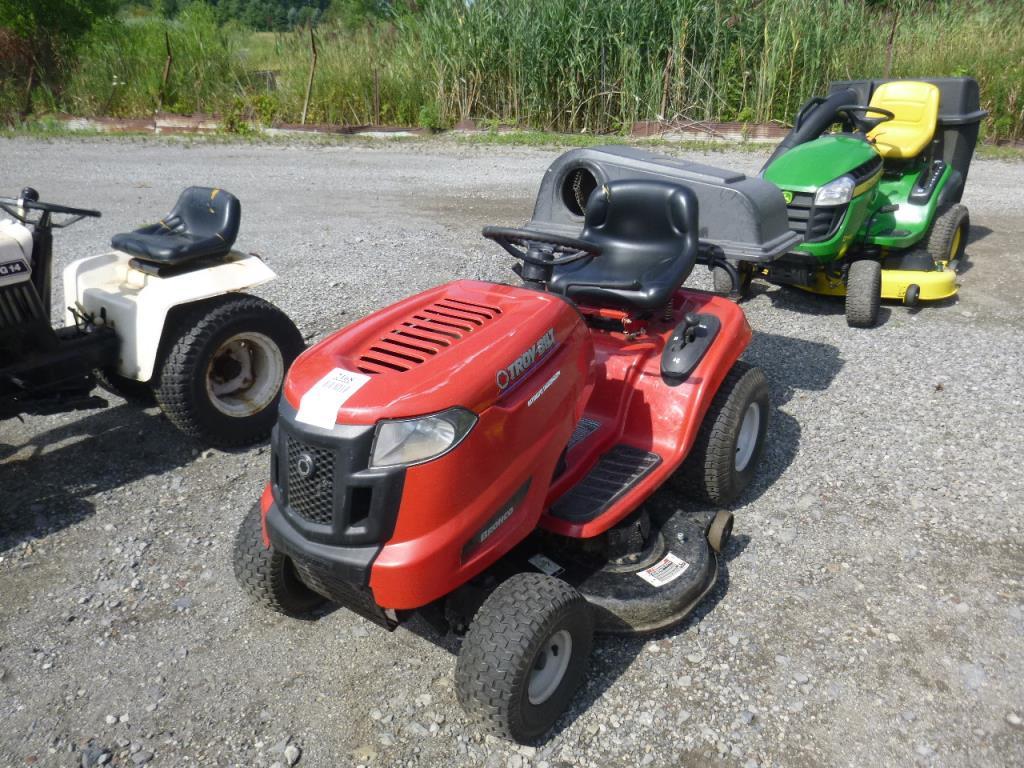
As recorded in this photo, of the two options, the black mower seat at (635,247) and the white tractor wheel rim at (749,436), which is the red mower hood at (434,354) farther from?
the white tractor wheel rim at (749,436)

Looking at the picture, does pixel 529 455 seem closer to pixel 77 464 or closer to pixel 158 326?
pixel 158 326

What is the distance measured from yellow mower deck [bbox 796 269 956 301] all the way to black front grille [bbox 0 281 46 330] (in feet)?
15.1

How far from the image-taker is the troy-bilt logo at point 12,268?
3439 millimetres

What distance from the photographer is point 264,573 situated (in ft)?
8.41

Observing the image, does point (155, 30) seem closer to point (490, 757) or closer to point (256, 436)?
point (256, 436)

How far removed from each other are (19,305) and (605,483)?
8.56 ft

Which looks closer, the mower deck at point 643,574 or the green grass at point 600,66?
Answer: the mower deck at point 643,574

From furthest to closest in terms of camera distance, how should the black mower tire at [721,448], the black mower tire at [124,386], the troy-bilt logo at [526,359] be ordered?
1. the black mower tire at [124,386]
2. the black mower tire at [721,448]
3. the troy-bilt logo at [526,359]

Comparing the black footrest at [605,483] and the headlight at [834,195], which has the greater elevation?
the headlight at [834,195]

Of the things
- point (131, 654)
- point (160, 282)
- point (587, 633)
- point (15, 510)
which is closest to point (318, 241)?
point (160, 282)

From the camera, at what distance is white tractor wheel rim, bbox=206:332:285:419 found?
3.97 metres

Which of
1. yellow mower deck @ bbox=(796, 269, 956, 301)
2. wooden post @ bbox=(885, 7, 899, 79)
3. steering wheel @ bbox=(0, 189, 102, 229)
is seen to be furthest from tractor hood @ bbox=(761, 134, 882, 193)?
wooden post @ bbox=(885, 7, 899, 79)

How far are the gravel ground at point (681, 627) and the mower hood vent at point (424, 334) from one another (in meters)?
0.98

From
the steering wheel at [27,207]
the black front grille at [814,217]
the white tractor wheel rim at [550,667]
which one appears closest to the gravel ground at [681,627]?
the white tractor wheel rim at [550,667]
